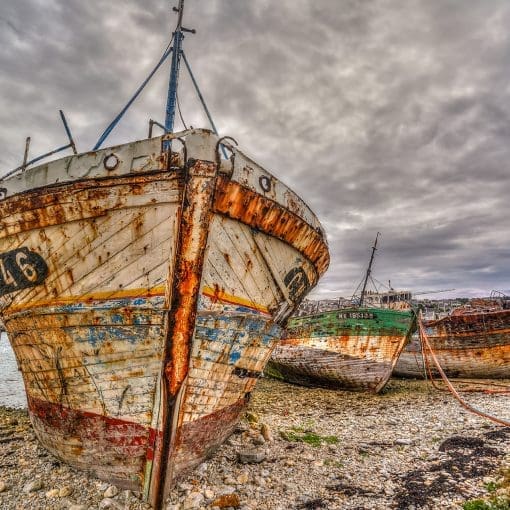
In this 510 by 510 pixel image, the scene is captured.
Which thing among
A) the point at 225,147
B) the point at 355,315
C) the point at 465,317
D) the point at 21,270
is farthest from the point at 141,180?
the point at 465,317

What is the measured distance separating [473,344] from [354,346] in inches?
259

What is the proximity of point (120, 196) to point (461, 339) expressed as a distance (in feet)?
46.5

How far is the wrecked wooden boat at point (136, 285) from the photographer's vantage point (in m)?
3.03

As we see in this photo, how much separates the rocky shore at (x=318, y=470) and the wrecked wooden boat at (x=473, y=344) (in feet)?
25.9

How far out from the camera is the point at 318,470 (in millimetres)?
3910

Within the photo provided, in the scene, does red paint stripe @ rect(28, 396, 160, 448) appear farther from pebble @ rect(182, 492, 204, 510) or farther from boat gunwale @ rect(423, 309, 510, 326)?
boat gunwale @ rect(423, 309, 510, 326)

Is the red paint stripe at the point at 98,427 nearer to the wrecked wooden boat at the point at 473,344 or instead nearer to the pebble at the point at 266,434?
the pebble at the point at 266,434

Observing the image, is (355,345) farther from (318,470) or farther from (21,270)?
(21,270)

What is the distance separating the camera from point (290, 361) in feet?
35.9

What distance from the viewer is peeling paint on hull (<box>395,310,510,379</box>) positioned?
12.6m

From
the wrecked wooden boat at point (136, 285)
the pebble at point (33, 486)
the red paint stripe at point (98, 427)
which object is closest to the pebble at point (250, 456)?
the wrecked wooden boat at point (136, 285)

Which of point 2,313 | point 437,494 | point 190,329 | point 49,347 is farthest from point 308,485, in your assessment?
point 2,313

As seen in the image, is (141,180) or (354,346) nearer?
(141,180)

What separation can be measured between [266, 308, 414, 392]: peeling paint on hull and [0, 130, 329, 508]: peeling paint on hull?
6823mm
